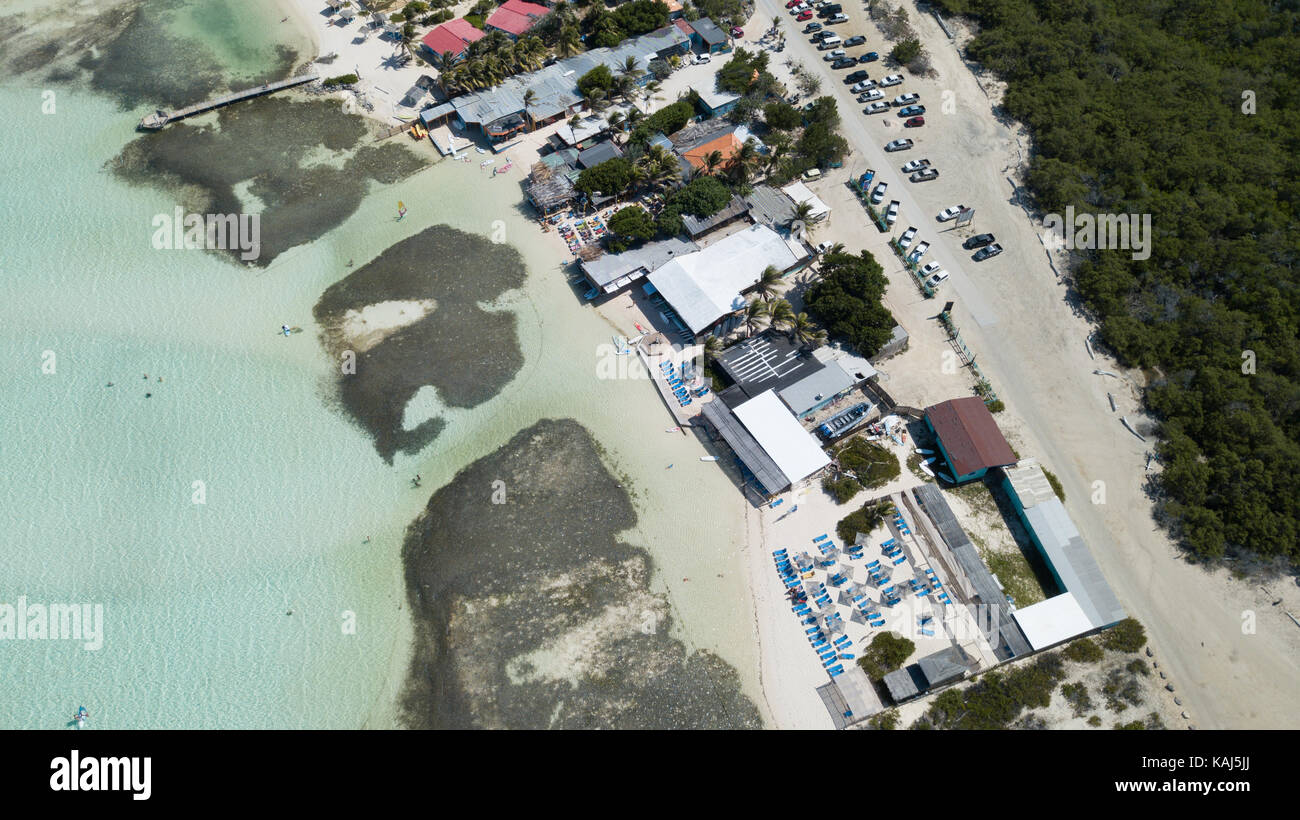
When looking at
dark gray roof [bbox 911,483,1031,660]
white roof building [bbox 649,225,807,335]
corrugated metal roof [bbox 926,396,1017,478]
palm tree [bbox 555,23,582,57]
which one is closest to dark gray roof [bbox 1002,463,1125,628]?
corrugated metal roof [bbox 926,396,1017,478]

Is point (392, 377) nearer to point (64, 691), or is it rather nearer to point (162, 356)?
point (162, 356)

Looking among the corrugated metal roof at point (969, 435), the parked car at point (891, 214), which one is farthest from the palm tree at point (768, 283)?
the corrugated metal roof at point (969, 435)

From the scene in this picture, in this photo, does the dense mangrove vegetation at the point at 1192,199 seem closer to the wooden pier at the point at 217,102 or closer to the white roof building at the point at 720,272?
the white roof building at the point at 720,272

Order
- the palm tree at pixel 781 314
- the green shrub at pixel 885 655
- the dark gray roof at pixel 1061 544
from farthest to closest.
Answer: the palm tree at pixel 781 314 → the dark gray roof at pixel 1061 544 → the green shrub at pixel 885 655

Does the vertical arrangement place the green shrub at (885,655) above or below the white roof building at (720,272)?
below

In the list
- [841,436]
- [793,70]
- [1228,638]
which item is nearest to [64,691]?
[841,436]
